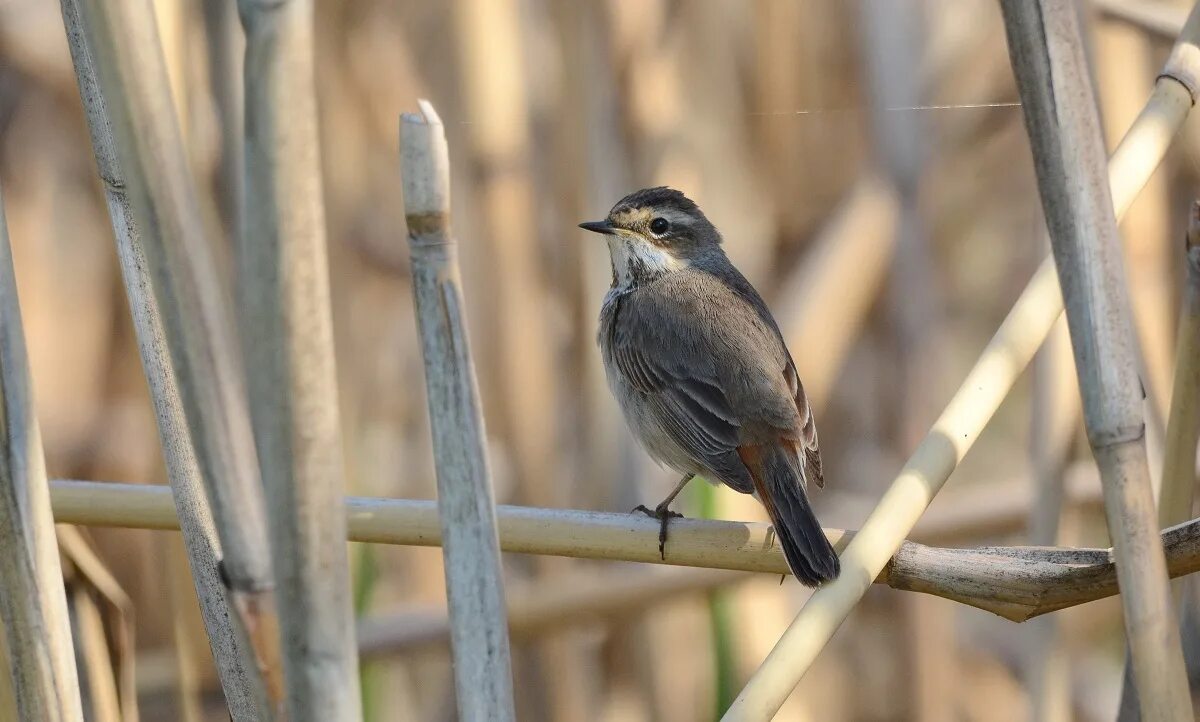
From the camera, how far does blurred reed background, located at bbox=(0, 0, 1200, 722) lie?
123 inches

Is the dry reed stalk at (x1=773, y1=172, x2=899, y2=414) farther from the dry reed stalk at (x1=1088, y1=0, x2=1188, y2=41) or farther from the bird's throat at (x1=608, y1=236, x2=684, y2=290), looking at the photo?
the dry reed stalk at (x1=1088, y1=0, x2=1188, y2=41)

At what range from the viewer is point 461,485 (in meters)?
1.28

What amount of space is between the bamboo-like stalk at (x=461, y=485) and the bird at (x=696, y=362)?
3.86 feet

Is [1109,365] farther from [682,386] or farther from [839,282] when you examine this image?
[839,282]

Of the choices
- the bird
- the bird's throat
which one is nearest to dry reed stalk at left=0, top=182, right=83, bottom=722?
the bird

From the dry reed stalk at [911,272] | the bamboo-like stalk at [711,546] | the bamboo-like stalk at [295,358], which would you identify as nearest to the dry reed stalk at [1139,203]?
the dry reed stalk at [911,272]

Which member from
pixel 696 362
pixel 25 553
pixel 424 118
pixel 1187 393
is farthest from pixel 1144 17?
pixel 25 553

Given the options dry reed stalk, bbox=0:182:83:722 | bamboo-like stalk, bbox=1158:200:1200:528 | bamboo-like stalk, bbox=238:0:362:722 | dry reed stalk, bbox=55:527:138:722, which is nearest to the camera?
bamboo-like stalk, bbox=238:0:362:722

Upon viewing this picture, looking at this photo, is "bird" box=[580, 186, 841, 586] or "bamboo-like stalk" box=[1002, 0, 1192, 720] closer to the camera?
"bamboo-like stalk" box=[1002, 0, 1192, 720]

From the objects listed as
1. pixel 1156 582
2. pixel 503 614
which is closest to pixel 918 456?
pixel 1156 582

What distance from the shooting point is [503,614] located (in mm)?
1304

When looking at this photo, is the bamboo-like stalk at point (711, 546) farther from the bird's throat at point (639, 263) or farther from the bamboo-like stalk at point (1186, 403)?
the bird's throat at point (639, 263)

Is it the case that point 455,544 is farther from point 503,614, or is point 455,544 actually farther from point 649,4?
point 649,4

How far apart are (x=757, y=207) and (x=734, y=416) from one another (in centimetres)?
107
